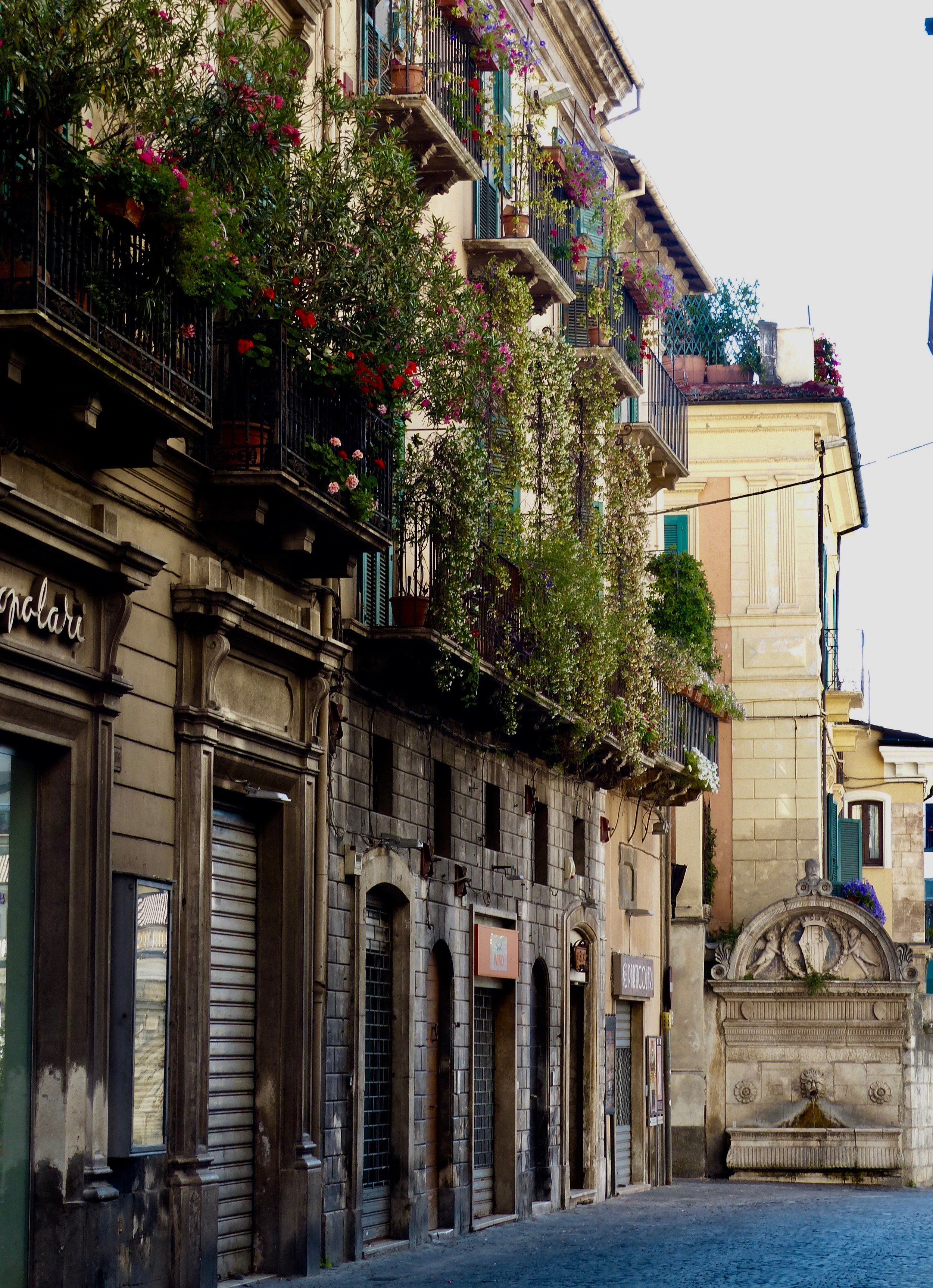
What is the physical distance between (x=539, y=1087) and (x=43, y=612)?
12.1 m

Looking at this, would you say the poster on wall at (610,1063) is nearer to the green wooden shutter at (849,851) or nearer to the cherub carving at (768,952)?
the cherub carving at (768,952)

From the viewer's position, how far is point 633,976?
84.3 feet

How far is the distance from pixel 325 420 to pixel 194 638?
176cm

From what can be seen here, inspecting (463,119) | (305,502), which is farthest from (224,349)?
(463,119)

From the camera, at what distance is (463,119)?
17750 millimetres

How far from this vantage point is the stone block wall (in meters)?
15.4

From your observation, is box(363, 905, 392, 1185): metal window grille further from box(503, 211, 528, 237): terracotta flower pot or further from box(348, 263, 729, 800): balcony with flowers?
box(503, 211, 528, 237): terracotta flower pot

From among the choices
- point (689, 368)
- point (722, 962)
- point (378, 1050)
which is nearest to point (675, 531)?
point (689, 368)

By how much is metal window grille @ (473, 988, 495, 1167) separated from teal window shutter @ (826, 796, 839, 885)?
15.5 metres

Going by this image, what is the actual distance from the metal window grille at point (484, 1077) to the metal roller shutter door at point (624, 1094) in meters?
5.36

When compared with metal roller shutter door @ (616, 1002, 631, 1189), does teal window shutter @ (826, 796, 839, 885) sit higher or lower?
higher

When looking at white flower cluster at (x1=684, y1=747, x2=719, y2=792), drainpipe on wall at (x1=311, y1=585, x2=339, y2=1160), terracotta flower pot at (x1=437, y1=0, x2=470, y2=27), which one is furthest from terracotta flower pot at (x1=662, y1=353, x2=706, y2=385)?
drainpipe on wall at (x1=311, y1=585, x2=339, y2=1160)

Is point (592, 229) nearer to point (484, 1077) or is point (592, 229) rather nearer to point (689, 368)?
point (484, 1077)

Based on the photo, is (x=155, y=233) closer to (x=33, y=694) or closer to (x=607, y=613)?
(x=33, y=694)
